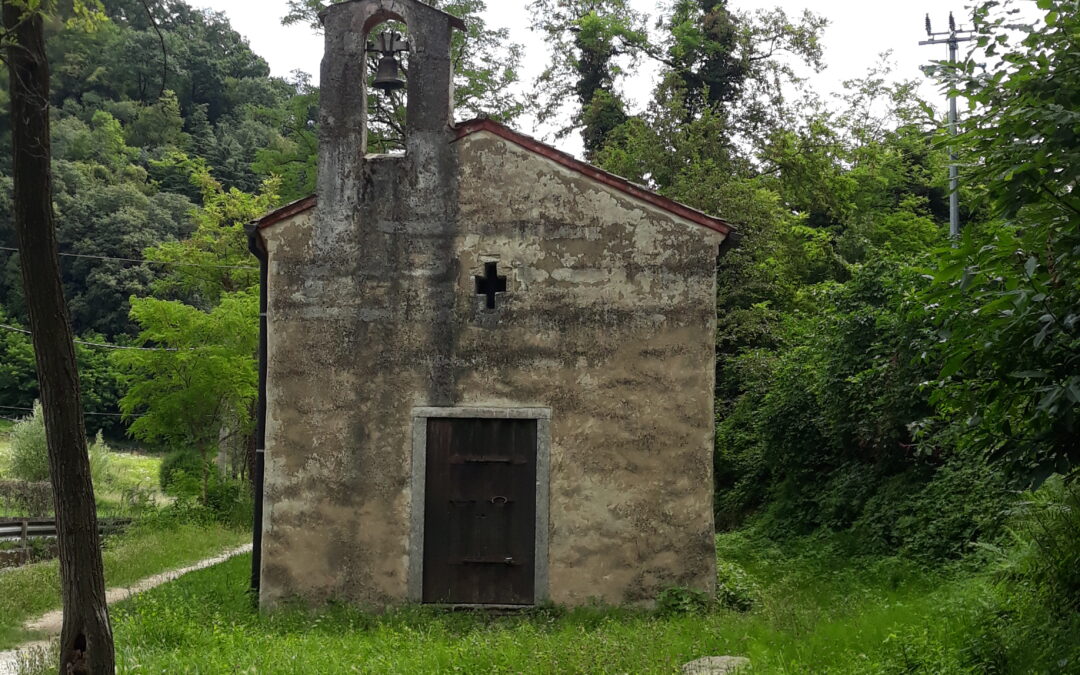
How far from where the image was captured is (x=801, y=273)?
27.0 metres

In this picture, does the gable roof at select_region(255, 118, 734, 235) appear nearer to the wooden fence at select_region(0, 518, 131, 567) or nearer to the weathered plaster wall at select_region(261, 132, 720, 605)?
the weathered plaster wall at select_region(261, 132, 720, 605)

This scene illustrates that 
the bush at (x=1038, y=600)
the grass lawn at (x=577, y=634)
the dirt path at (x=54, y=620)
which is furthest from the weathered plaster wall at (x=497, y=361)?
the bush at (x=1038, y=600)

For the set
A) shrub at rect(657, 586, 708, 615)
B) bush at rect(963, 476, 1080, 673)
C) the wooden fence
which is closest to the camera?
bush at rect(963, 476, 1080, 673)

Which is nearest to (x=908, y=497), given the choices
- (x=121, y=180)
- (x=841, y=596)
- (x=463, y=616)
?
(x=841, y=596)

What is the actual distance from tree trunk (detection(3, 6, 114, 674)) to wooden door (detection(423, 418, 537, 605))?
14.6 feet

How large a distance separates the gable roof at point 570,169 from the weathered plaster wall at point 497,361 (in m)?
0.09

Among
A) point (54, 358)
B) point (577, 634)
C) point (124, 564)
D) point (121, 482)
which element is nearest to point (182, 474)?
point (124, 564)

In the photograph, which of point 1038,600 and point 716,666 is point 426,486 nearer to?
point 716,666

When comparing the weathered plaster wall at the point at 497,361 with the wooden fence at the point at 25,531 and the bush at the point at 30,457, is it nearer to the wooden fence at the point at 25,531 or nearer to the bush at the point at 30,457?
the wooden fence at the point at 25,531

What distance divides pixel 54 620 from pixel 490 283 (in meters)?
7.65

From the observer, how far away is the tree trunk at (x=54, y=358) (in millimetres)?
6426

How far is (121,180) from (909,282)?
51664mm

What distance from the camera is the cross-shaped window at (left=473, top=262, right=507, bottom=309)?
1125 cm

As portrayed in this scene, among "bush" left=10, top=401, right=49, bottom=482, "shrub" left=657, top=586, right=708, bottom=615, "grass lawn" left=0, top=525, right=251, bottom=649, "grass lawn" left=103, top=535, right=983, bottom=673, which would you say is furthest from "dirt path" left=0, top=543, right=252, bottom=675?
"bush" left=10, top=401, right=49, bottom=482
